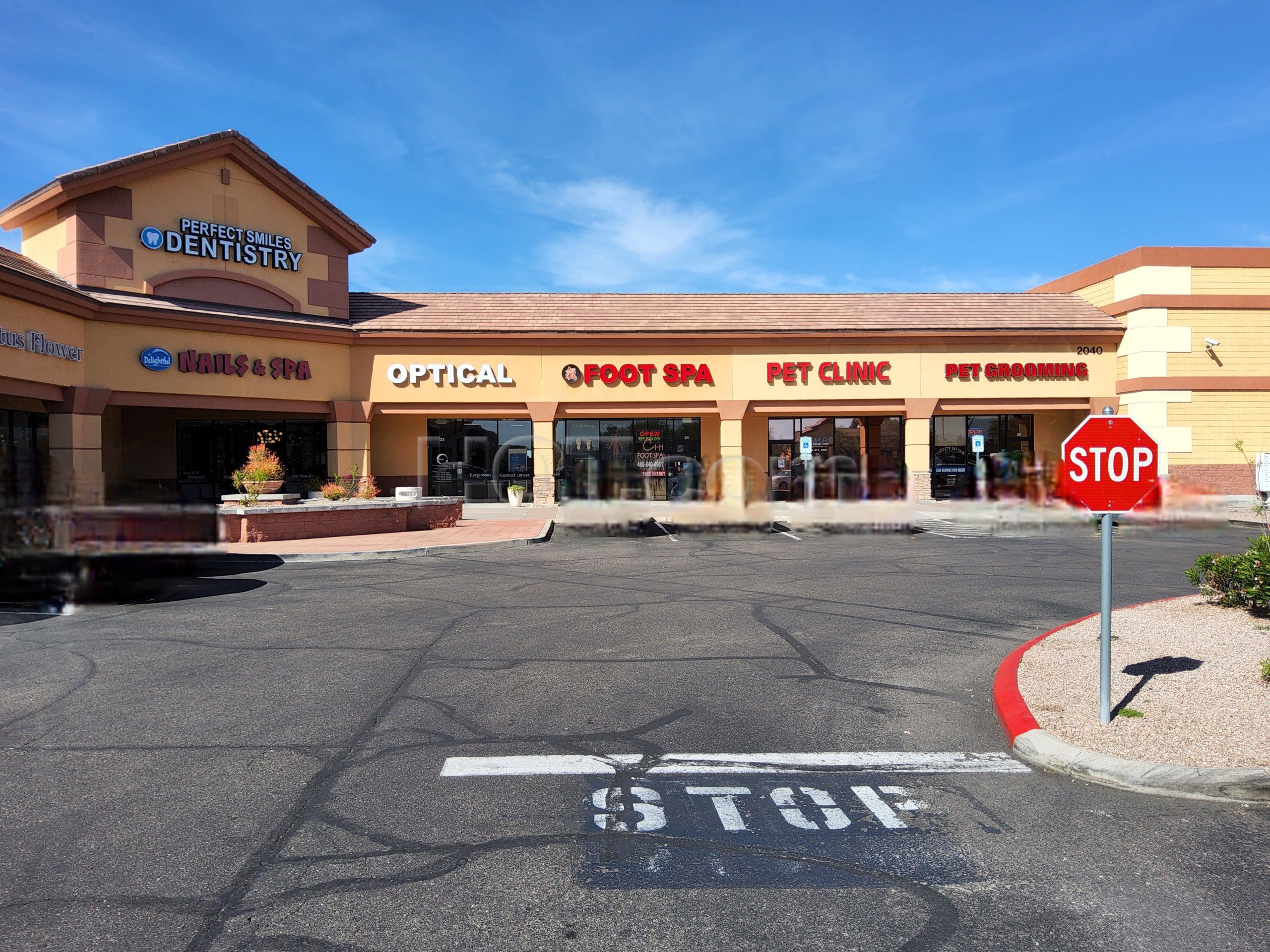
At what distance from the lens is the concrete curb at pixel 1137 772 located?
15.0 feet

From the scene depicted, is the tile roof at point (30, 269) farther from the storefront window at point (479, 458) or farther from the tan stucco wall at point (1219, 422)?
the tan stucco wall at point (1219, 422)

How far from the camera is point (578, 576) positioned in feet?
44.1

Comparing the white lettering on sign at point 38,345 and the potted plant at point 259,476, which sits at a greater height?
the white lettering on sign at point 38,345

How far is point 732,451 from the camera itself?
98.3 ft

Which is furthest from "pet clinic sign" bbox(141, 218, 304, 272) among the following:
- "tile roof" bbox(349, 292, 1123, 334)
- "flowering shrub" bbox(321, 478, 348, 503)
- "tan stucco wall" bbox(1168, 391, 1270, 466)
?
"tan stucco wall" bbox(1168, 391, 1270, 466)

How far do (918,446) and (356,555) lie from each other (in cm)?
2093

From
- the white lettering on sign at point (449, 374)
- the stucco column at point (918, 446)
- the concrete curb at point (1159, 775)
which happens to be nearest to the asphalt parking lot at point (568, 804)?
the concrete curb at point (1159, 775)

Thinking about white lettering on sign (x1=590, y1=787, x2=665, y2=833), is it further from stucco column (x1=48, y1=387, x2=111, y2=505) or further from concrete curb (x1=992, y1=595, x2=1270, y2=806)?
stucco column (x1=48, y1=387, x2=111, y2=505)

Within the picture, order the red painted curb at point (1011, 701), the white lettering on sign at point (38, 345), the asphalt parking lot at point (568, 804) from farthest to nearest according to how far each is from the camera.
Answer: the white lettering on sign at point (38, 345), the red painted curb at point (1011, 701), the asphalt parking lot at point (568, 804)

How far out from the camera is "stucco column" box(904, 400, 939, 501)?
29578mm

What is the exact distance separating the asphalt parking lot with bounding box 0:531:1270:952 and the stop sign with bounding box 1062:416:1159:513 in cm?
179

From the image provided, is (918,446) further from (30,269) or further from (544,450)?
(30,269)

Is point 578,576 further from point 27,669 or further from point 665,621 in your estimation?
point 27,669

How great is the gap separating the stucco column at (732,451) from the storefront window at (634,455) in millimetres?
1237
